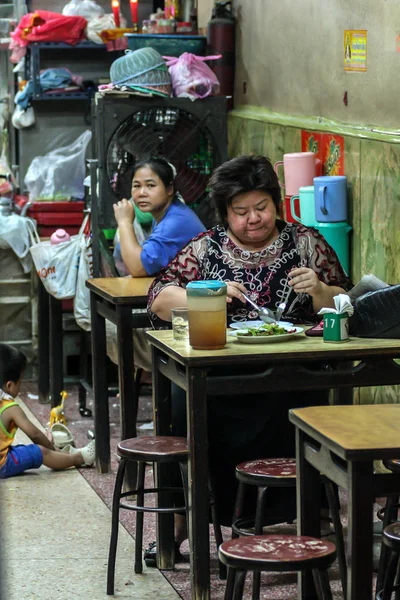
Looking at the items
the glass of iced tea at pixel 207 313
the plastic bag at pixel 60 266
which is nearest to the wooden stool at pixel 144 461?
the glass of iced tea at pixel 207 313

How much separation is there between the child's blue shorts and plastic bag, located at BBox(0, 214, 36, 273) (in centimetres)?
218

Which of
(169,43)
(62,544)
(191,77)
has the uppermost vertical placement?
(169,43)

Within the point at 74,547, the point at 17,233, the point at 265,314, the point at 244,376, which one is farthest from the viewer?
the point at 17,233

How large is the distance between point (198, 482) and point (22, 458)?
7.25ft

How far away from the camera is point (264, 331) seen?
14.1 ft

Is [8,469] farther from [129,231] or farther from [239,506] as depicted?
[239,506]

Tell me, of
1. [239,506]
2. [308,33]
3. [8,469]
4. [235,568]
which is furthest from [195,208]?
[235,568]

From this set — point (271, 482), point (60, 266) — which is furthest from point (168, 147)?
point (271, 482)

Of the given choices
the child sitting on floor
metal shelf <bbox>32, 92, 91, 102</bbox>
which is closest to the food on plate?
the child sitting on floor

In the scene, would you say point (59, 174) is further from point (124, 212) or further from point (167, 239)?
point (167, 239)

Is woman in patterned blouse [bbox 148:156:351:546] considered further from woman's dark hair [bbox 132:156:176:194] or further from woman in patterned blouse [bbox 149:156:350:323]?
woman's dark hair [bbox 132:156:176:194]

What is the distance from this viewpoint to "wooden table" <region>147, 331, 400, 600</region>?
13.4ft

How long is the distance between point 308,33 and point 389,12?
1242 millimetres

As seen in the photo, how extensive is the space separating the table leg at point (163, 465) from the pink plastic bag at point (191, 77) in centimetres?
306
